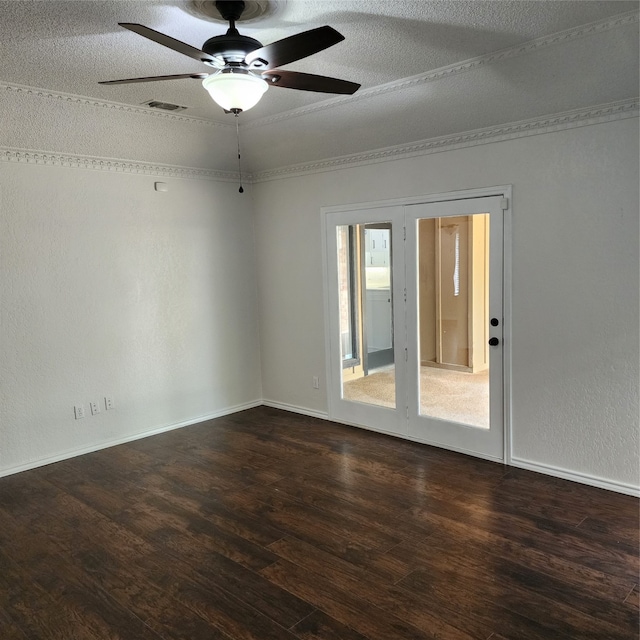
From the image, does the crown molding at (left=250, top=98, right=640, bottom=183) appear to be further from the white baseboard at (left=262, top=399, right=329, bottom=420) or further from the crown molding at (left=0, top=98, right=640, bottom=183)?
the white baseboard at (left=262, top=399, right=329, bottom=420)

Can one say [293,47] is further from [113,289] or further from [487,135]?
[113,289]

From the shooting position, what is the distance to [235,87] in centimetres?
238

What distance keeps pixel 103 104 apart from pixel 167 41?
6.70 feet

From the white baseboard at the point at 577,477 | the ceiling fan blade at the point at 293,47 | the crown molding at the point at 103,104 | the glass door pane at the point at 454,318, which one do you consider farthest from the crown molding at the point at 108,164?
the white baseboard at the point at 577,477

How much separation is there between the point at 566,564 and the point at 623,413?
3.86ft

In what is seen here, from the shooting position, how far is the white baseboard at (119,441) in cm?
431

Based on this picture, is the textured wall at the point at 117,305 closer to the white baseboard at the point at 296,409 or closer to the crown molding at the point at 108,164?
the crown molding at the point at 108,164

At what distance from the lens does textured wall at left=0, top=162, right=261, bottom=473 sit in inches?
168

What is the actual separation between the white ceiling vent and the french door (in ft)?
5.31

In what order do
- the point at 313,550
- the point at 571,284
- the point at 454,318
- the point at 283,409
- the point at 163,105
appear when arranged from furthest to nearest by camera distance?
the point at 283,409, the point at 454,318, the point at 163,105, the point at 571,284, the point at 313,550

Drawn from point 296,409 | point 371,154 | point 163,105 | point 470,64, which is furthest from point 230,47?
point 296,409

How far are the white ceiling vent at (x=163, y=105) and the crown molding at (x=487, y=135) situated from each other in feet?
4.53

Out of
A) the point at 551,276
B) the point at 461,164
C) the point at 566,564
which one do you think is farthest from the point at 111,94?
the point at 566,564

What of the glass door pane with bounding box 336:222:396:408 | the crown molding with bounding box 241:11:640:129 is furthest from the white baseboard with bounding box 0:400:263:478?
the crown molding with bounding box 241:11:640:129
